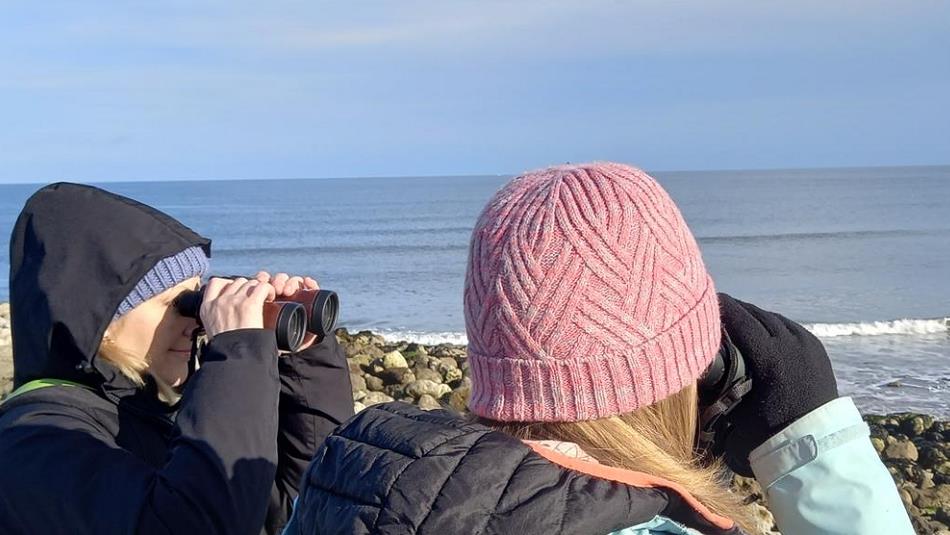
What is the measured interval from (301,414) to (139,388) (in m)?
0.44

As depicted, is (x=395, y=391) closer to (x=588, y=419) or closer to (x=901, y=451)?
(x=901, y=451)

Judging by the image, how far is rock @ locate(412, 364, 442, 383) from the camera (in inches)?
386

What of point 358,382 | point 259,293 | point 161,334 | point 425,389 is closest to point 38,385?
point 161,334

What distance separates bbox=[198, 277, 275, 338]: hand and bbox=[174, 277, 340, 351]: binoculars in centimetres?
5

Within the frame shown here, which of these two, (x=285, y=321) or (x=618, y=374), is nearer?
(x=618, y=374)

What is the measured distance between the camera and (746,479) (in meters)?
6.49

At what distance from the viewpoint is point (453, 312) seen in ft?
63.7

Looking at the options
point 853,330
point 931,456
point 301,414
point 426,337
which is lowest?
point 426,337

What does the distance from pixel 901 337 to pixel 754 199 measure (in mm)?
50457

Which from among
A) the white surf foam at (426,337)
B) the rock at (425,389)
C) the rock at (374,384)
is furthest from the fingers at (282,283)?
the white surf foam at (426,337)

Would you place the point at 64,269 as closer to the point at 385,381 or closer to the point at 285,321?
the point at 285,321

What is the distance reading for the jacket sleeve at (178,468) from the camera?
77.7 inches

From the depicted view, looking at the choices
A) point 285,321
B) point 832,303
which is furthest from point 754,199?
point 285,321

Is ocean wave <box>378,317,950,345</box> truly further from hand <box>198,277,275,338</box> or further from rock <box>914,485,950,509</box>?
hand <box>198,277,275,338</box>
